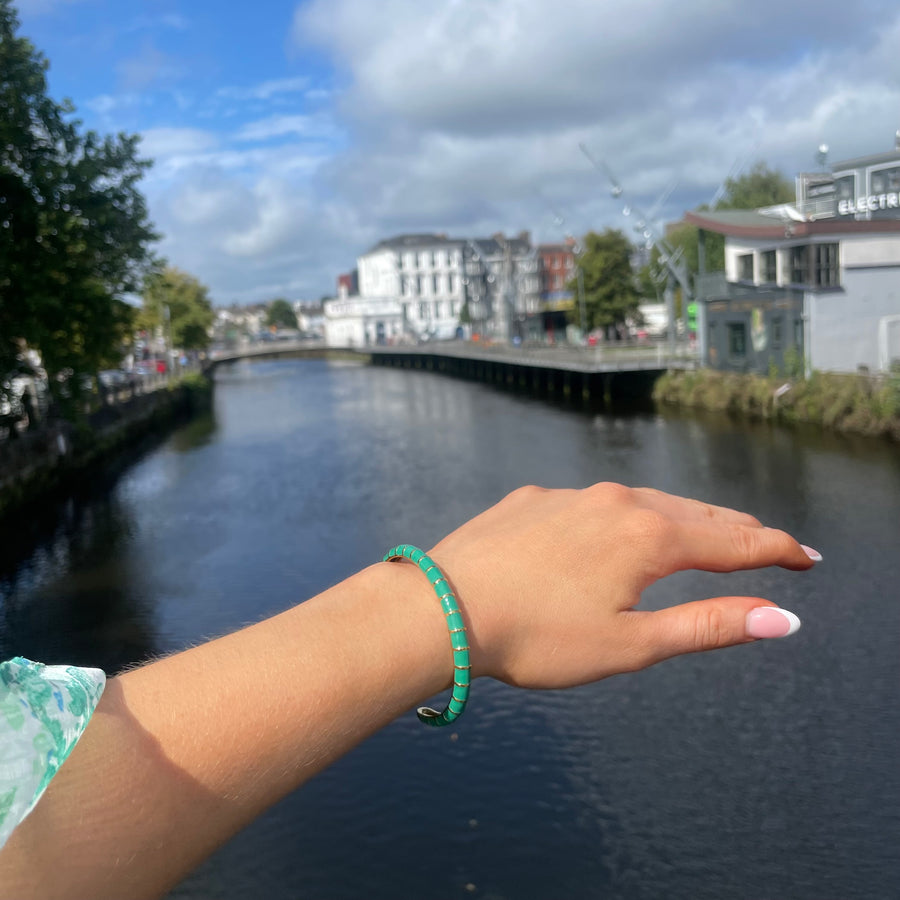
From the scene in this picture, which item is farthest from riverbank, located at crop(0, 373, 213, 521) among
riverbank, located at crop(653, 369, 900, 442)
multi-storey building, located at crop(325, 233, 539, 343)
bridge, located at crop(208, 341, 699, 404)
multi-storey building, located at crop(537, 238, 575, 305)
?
multi-storey building, located at crop(537, 238, 575, 305)

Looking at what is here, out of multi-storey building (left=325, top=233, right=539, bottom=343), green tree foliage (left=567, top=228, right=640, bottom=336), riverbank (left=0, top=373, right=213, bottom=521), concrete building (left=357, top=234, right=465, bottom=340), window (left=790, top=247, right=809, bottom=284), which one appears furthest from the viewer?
concrete building (left=357, top=234, right=465, bottom=340)

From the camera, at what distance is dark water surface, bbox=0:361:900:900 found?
6125mm

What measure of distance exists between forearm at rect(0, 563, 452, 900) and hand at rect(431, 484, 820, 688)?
4.4 inches

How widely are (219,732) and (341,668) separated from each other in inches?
6.9

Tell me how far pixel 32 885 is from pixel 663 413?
31.6 metres

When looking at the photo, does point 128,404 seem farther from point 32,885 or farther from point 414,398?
point 32,885

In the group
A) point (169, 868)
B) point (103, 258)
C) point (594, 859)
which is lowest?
point (594, 859)

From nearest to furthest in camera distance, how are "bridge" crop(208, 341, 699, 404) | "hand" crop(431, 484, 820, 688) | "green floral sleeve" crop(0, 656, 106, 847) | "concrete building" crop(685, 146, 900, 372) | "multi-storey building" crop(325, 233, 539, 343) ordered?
"green floral sleeve" crop(0, 656, 106, 847) < "hand" crop(431, 484, 820, 688) < "concrete building" crop(685, 146, 900, 372) < "bridge" crop(208, 341, 699, 404) < "multi-storey building" crop(325, 233, 539, 343)

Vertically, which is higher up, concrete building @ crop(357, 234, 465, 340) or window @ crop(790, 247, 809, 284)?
concrete building @ crop(357, 234, 465, 340)

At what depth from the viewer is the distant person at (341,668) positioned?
2.85 feet

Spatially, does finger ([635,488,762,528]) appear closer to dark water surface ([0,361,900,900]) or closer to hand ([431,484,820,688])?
Answer: hand ([431,484,820,688])

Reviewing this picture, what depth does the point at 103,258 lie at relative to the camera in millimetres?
19891

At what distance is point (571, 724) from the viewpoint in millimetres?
8016

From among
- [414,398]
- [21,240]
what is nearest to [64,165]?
[21,240]
